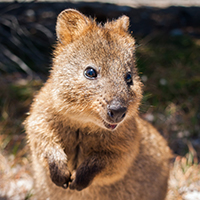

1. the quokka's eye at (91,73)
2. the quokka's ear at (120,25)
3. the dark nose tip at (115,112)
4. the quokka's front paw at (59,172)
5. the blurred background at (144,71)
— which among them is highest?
the quokka's ear at (120,25)

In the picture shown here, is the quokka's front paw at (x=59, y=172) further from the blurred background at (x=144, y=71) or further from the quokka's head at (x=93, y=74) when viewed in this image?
the blurred background at (x=144, y=71)

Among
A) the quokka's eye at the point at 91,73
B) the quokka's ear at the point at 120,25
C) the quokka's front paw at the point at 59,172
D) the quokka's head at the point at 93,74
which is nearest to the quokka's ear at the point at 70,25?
the quokka's head at the point at 93,74

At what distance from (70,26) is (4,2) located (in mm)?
3591

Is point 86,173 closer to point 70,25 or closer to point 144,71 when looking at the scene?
point 70,25

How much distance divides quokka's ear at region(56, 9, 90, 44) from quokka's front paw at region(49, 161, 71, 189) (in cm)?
122

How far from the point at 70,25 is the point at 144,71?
11.7 ft

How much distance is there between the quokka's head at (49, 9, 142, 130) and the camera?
2.25m

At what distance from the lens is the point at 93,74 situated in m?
2.36

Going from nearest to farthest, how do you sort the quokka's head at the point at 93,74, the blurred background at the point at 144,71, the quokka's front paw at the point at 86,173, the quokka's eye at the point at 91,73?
the quokka's head at the point at 93,74, the quokka's eye at the point at 91,73, the quokka's front paw at the point at 86,173, the blurred background at the point at 144,71

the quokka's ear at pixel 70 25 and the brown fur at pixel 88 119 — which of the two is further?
the quokka's ear at pixel 70 25

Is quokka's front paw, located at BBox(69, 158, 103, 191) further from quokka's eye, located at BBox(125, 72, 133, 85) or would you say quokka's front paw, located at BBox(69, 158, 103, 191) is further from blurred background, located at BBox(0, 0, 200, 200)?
blurred background, located at BBox(0, 0, 200, 200)

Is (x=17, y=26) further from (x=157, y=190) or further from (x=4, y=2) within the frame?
(x=157, y=190)

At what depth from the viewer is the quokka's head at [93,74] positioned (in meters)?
2.25

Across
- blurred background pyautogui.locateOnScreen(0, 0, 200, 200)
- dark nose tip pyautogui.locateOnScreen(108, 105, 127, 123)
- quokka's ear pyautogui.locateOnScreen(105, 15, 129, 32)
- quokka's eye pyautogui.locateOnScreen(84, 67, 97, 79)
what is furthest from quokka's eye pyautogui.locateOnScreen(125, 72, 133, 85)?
blurred background pyautogui.locateOnScreen(0, 0, 200, 200)
